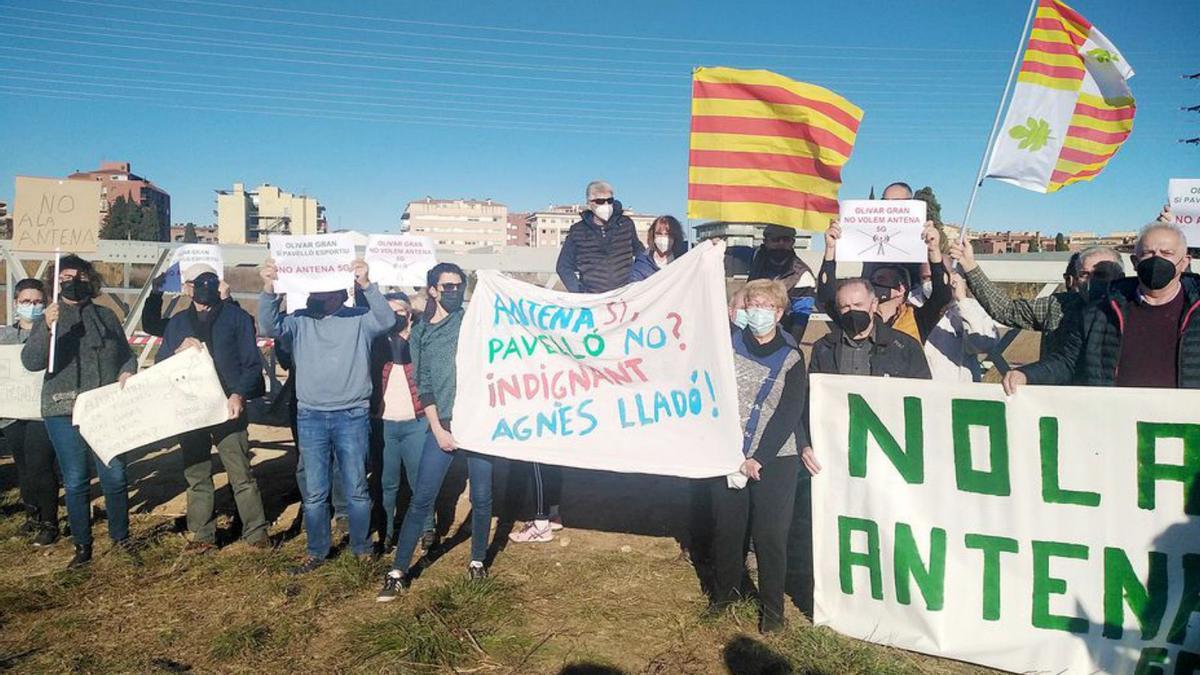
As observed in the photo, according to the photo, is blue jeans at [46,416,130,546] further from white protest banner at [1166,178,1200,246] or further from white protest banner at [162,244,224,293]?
white protest banner at [1166,178,1200,246]

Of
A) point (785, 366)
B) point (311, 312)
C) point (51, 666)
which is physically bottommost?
point (51, 666)

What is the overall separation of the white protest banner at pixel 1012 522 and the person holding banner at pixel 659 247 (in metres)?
1.91

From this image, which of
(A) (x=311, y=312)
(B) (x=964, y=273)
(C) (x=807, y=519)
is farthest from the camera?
(C) (x=807, y=519)

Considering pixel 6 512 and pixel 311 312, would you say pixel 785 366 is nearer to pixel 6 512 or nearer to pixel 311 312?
pixel 311 312

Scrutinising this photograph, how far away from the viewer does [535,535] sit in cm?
564

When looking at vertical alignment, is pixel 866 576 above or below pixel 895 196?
below

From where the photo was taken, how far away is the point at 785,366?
12.9 feet

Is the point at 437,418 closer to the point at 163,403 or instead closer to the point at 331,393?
the point at 331,393

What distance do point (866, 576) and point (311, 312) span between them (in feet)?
12.4

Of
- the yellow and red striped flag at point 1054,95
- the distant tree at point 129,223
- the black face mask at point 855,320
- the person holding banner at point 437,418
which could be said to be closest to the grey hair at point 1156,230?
the yellow and red striped flag at point 1054,95

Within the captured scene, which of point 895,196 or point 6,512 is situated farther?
point 6,512

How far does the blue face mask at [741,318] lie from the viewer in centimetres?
400

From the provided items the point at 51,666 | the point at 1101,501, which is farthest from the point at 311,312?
the point at 1101,501

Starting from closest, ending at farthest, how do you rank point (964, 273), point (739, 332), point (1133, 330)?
point (1133, 330), point (739, 332), point (964, 273)
